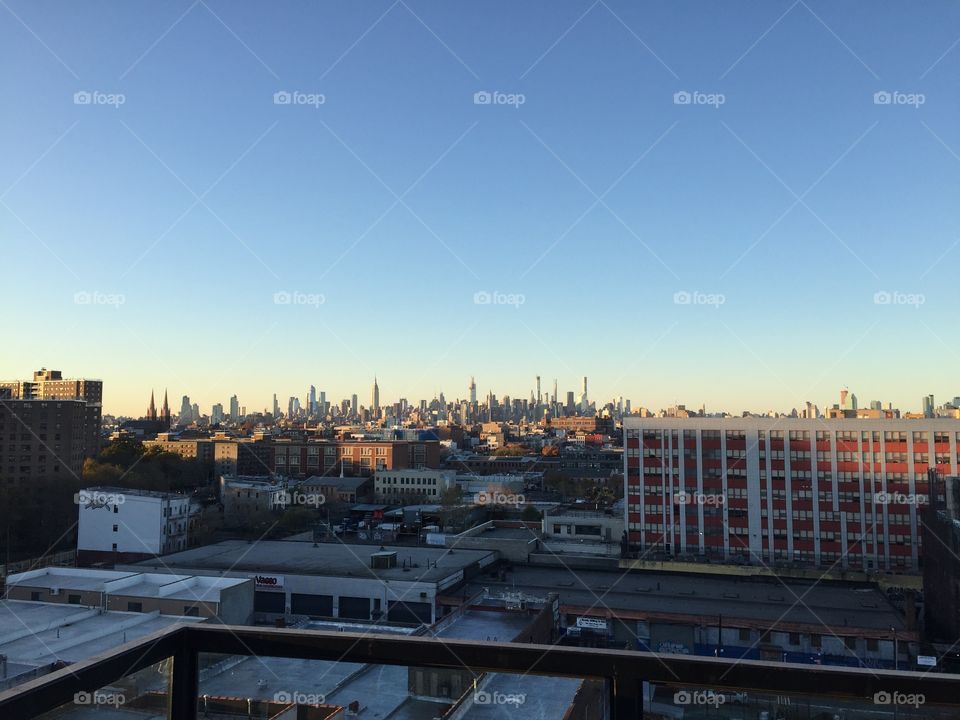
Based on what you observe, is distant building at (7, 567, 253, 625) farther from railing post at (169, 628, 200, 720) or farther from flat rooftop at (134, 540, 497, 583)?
railing post at (169, 628, 200, 720)

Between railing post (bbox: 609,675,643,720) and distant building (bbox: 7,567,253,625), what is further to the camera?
distant building (bbox: 7,567,253,625)

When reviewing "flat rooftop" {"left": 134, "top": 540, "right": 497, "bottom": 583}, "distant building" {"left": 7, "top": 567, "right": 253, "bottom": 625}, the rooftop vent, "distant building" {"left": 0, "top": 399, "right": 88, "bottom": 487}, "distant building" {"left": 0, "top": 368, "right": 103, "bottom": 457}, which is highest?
"distant building" {"left": 0, "top": 368, "right": 103, "bottom": 457}

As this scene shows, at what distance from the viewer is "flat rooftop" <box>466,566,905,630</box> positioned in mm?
9945

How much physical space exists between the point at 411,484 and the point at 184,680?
2388 centimetres

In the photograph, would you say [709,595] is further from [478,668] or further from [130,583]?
[478,668]

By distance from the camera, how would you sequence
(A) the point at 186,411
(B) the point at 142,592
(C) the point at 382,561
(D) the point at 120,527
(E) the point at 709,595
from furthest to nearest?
(A) the point at 186,411 → (D) the point at 120,527 → (C) the point at 382,561 → (E) the point at 709,595 → (B) the point at 142,592

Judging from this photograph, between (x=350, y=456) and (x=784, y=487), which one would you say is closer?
(x=784, y=487)

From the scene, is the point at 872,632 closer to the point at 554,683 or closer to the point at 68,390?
the point at 554,683

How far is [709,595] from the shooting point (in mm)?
11195

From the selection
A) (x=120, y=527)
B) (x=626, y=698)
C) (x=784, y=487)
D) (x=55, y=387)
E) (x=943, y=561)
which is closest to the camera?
(x=626, y=698)

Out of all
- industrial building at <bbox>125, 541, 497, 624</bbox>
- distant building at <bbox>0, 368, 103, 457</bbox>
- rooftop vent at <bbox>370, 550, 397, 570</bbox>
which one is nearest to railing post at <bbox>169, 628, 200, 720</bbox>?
industrial building at <bbox>125, 541, 497, 624</bbox>

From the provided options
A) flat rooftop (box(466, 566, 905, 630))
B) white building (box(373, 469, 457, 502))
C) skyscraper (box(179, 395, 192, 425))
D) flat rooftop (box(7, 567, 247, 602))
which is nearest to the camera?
flat rooftop (box(7, 567, 247, 602))

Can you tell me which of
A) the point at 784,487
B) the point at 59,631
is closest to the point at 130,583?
the point at 59,631

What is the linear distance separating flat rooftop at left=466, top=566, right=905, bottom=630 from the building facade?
1653 millimetres
